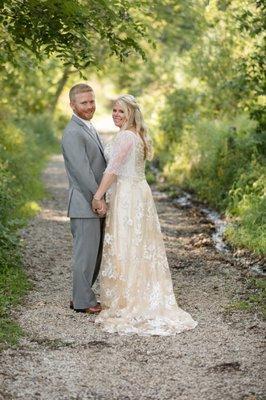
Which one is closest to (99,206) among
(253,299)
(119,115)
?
(119,115)

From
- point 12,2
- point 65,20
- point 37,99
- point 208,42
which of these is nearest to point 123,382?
point 65,20

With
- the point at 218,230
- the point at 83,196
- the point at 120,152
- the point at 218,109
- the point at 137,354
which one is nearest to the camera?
the point at 137,354

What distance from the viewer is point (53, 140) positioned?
2870 cm

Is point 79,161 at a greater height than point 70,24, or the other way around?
point 70,24

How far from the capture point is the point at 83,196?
7445mm

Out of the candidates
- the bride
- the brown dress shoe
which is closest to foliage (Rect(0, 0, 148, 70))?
the bride

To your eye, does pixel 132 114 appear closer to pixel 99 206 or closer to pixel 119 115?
pixel 119 115

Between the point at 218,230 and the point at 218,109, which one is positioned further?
the point at 218,109

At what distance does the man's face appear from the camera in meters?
7.35

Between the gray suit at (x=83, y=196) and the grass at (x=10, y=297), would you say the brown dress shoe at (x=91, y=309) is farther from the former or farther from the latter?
the grass at (x=10, y=297)

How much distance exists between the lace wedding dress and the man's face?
0.39 metres

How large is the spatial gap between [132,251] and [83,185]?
0.81 meters

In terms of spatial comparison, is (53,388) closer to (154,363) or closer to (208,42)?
(154,363)

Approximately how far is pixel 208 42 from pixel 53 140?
33.1 ft
